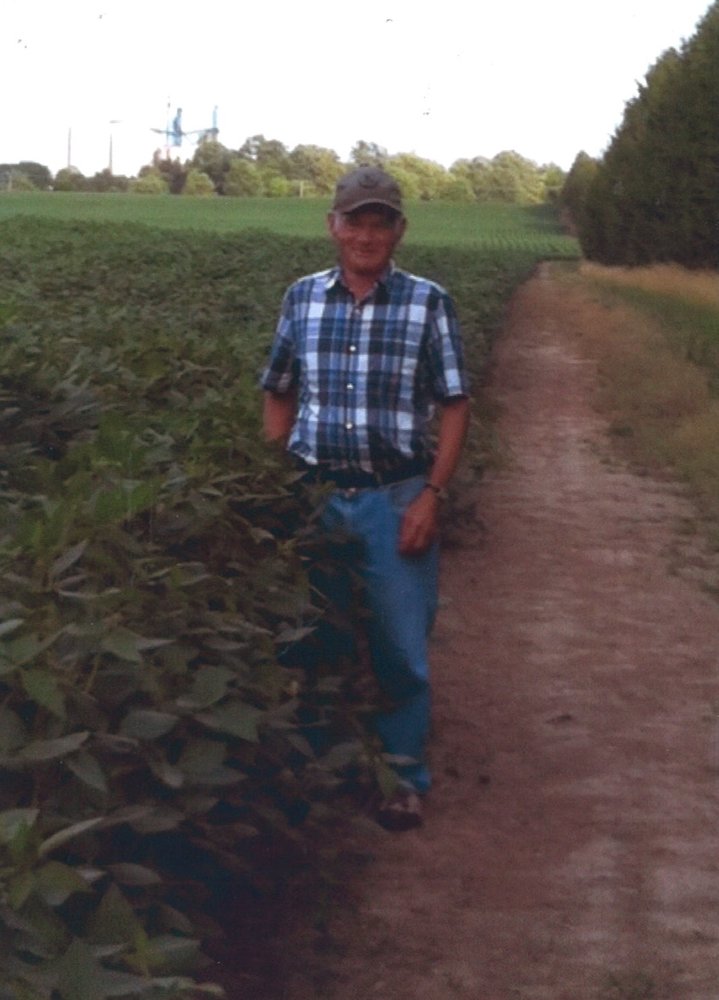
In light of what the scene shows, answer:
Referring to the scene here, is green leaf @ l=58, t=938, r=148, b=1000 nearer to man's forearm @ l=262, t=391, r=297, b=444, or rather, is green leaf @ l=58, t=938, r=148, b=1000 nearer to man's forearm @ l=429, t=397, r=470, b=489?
man's forearm @ l=429, t=397, r=470, b=489

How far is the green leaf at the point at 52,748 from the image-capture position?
275 cm

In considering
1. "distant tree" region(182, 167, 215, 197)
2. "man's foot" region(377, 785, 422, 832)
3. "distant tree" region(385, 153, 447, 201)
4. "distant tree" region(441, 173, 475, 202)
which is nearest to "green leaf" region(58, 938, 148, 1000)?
"man's foot" region(377, 785, 422, 832)

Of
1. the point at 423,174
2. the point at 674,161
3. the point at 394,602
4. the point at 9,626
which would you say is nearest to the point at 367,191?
the point at 394,602

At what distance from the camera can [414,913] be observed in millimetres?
4797

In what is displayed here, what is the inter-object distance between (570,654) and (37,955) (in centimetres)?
502

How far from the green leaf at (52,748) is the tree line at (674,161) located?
2598 centimetres

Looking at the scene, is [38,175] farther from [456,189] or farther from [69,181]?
[456,189]

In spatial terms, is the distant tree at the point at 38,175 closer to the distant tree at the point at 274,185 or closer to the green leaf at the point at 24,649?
the distant tree at the point at 274,185

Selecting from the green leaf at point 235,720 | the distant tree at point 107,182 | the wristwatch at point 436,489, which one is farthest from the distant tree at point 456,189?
the green leaf at point 235,720

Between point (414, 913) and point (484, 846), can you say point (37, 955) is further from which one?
point (484, 846)

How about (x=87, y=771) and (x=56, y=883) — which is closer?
(x=56, y=883)

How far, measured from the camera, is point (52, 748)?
2.77 metres

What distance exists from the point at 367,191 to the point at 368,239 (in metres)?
0.12

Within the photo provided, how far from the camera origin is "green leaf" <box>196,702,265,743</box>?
3.16 m
